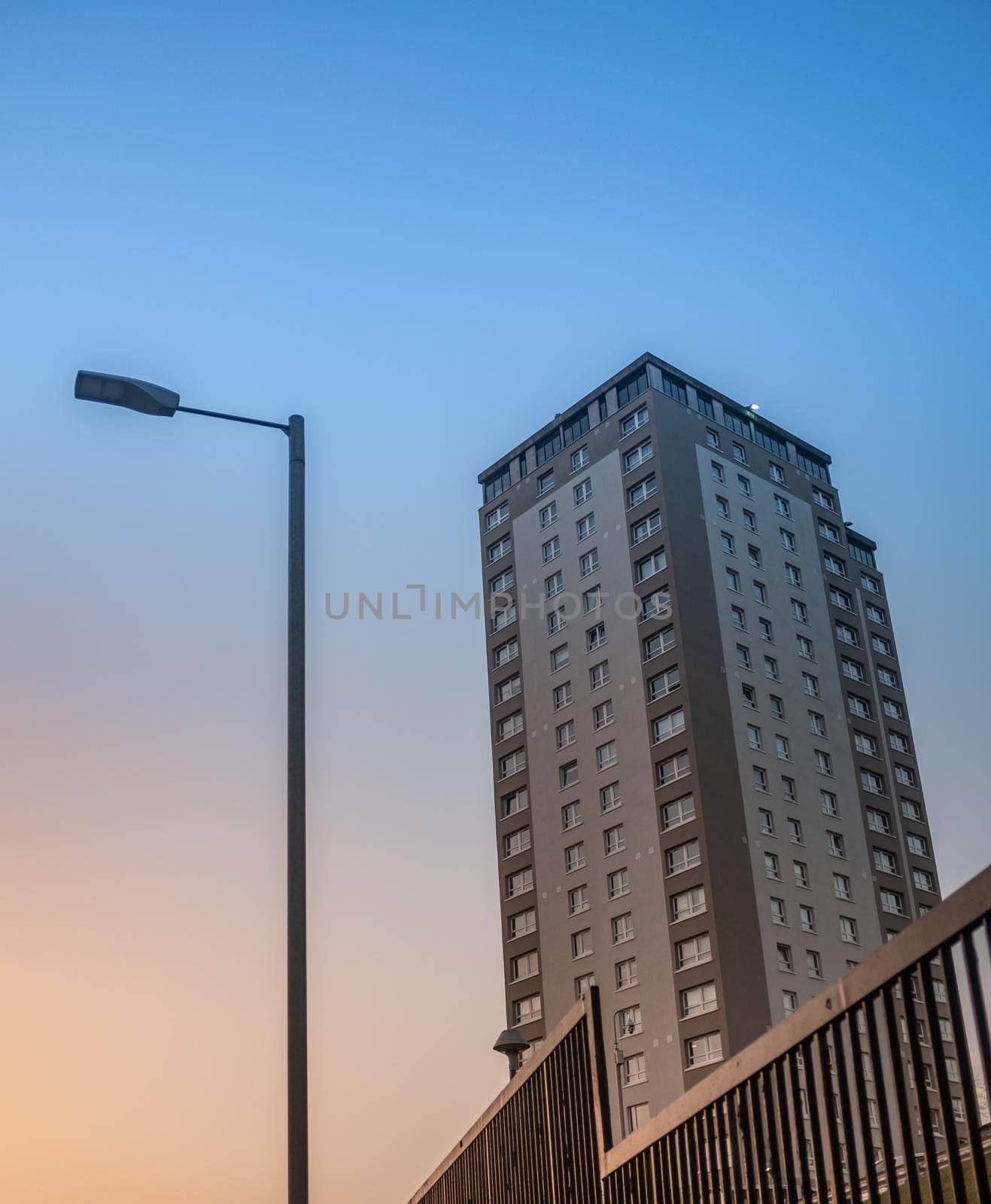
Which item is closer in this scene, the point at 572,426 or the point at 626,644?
the point at 626,644

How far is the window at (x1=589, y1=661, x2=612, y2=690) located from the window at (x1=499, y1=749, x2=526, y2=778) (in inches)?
235

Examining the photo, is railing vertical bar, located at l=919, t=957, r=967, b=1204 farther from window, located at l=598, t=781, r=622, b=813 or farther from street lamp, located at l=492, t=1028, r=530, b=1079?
window, located at l=598, t=781, r=622, b=813

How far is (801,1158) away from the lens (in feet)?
21.4

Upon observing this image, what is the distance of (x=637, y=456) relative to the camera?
71625 mm

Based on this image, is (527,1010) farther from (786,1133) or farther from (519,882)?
(786,1133)

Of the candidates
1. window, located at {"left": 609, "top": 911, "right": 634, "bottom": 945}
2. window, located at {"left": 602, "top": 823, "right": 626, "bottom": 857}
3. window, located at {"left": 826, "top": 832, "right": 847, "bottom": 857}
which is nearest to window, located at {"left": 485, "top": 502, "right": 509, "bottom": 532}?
window, located at {"left": 602, "top": 823, "right": 626, "bottom": 857}

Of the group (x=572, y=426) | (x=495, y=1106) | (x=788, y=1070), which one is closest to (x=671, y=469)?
(x=572, y=426)

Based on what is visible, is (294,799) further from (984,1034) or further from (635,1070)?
(635,1070)

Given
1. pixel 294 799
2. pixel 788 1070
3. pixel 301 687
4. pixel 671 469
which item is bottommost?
pixel 788 1070

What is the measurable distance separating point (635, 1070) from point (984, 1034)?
56975 mm

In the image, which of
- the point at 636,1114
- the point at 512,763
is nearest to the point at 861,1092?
the point at 636,1114

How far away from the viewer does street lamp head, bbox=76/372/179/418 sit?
1110 centimetres

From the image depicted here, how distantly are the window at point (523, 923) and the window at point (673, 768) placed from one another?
10.6 m

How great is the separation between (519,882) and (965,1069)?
65931 mm
